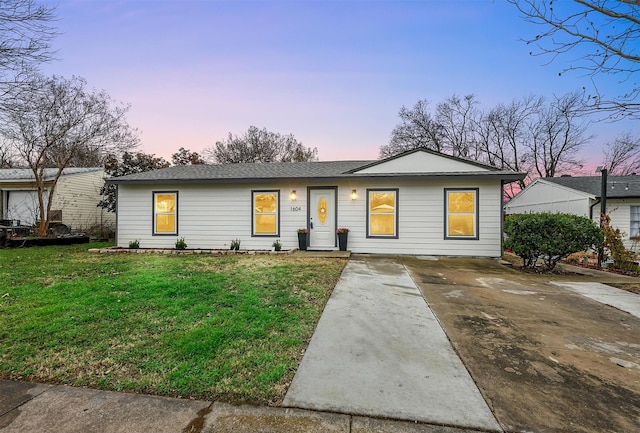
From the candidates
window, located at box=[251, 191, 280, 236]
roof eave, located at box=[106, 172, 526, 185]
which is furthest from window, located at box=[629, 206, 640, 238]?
window, located at box=[251, 191, 280, 236]

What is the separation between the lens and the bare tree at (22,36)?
5.59m

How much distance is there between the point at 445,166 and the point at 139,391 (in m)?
9.04

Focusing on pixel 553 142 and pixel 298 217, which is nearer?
pixel 298 217

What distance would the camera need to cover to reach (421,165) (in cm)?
892

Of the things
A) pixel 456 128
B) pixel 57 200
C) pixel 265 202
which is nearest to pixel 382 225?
pixel 265 202

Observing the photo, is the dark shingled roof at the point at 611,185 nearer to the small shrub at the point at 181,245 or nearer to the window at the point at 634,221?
the window at the point at 634,221

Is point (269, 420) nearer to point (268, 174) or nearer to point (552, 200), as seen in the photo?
point (268, 174)

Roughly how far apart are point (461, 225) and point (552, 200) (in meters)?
9.56

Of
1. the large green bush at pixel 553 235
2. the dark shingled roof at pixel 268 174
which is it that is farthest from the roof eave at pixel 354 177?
the large green bush at pixel 553 235

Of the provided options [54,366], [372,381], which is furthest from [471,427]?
[54,366]

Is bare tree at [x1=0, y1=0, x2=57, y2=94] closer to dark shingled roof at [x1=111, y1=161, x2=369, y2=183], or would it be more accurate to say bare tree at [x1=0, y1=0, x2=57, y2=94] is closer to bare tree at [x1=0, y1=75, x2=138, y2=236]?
dark shingled roof at [x1=111, y1=161, x2=369, y2=183]

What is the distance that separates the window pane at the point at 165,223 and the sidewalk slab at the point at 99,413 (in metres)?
8.89

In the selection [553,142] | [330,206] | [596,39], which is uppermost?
[553,142]

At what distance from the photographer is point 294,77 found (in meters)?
13.5
